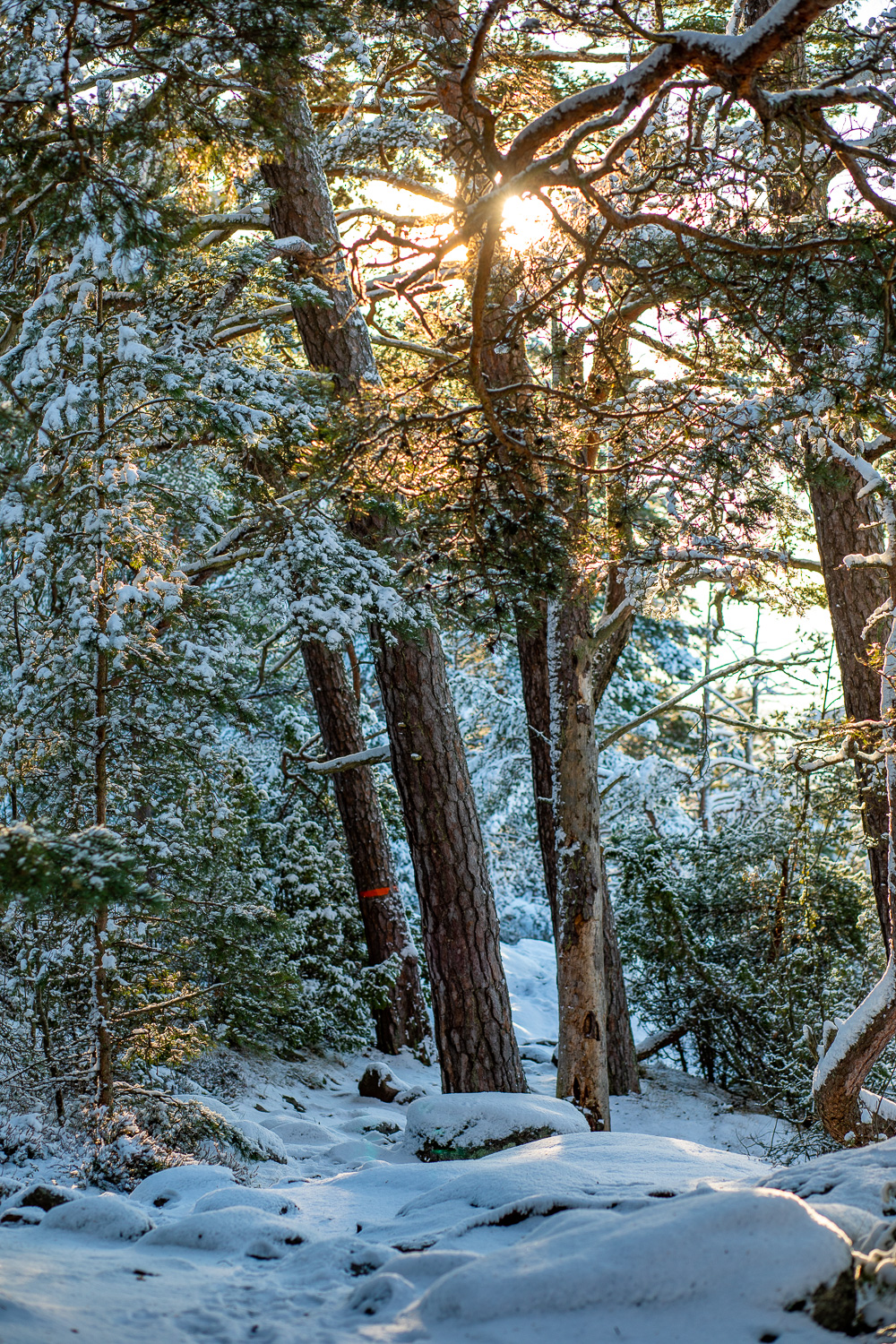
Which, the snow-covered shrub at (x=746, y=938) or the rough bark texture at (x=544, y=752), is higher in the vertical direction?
the rough bark texture at (x=544, y=752)

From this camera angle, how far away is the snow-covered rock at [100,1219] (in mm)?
3119

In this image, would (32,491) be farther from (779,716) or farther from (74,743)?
(779,716)

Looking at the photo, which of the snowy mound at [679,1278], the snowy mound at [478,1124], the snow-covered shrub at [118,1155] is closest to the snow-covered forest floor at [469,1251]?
the snowy mound at [679,1278]

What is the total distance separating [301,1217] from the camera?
344cm

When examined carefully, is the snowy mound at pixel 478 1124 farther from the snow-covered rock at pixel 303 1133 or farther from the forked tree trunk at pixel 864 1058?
the snow-covered rock at pixel 303 1133

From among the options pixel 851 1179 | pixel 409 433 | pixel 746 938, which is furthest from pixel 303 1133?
pixel 746 938

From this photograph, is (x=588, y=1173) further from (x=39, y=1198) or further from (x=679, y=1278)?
(x=39, y=1198)

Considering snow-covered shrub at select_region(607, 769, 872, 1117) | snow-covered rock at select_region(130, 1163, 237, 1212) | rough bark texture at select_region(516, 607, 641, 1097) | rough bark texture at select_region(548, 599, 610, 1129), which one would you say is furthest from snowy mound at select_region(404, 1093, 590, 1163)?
snow-covered shrub at select_region(607, 769, 872, 1117)

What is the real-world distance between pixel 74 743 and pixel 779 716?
9.62 meters

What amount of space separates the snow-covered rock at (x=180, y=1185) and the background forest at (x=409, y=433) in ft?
1.77

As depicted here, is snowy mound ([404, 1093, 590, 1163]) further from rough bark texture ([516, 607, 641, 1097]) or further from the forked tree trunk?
rough bark texture ([516, 607, 641, 1097])

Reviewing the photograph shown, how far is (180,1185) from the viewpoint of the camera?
3.89 m

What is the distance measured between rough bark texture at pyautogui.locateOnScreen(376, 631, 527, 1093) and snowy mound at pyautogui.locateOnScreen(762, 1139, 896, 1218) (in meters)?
3.36

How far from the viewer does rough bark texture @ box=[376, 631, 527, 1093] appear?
20.9ft
